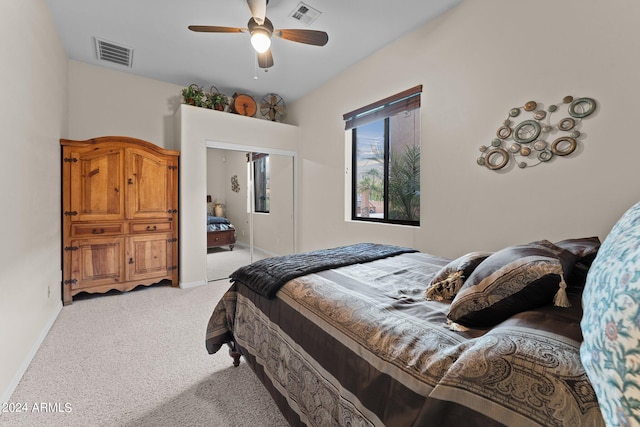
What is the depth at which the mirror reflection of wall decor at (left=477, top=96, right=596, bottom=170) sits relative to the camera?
1826mm

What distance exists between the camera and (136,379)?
5.78ft

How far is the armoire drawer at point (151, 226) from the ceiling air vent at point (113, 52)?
199cm

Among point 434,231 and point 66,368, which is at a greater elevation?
point 434,231

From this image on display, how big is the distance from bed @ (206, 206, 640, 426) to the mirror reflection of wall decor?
0.84 m

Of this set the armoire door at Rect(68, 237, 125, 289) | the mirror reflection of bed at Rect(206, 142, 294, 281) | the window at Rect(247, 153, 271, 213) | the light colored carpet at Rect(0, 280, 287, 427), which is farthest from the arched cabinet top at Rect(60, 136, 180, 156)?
the light colored carpet at Rect(0, 280, 287, 427)

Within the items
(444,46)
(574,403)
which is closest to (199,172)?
(444,46)

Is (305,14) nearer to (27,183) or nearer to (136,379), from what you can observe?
(27,183)

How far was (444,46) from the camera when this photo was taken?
2545mm

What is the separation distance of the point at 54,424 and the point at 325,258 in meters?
1.69

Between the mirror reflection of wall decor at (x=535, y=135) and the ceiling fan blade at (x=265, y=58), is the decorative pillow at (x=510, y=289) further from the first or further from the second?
the ceiling fan blade at (x=265, y=58)

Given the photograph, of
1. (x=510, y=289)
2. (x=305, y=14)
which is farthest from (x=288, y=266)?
(x=305, y=14)

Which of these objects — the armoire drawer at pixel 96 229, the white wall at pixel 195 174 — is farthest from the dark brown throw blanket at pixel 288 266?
the armoire drawer at pixel 96 229

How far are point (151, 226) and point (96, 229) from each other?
1.76 feet

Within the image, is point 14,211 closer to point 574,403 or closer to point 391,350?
point 391,350
